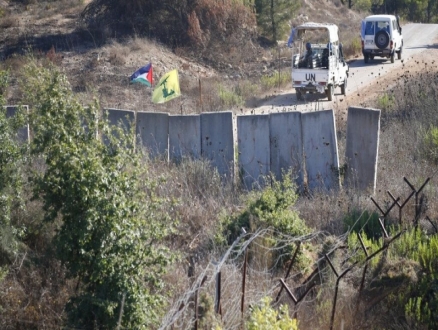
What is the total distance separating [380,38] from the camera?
95.5 ft

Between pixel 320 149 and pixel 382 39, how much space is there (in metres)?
21.1

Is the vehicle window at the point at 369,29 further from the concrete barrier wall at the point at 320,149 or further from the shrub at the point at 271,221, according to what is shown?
the shrub at the point at 271,221

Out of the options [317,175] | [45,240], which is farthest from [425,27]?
[45,240]

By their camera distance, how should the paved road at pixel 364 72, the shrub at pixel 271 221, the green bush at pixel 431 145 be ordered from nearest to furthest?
the shrub at pixel 271 221, the green bush at pixel 431 145, the paved road at pixel 364 72

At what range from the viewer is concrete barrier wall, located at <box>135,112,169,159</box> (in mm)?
9656

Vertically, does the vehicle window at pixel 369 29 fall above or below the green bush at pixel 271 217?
above

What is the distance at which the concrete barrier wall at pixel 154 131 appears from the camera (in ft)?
31.7

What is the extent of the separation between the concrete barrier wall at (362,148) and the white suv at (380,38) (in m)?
20.8

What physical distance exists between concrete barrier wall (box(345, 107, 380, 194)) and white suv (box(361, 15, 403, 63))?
68.4ft

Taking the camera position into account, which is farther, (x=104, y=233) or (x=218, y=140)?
(x=218, y=140)

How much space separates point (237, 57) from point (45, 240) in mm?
24141

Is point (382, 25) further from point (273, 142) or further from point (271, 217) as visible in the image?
point (271, 217)

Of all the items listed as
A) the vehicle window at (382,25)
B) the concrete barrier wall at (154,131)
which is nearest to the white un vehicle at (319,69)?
the vehicle window at (382,25)

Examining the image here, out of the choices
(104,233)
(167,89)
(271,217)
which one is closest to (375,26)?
(167,89)
